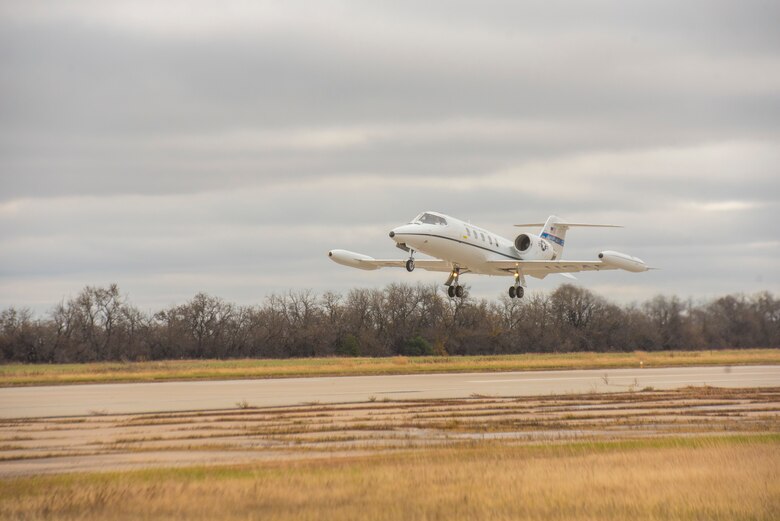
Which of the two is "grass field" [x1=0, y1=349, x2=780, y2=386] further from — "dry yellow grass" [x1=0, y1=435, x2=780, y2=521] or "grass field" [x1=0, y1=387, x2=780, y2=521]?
"dry yellow grass" [x1=0, y1=435, x2=780, y2=521]

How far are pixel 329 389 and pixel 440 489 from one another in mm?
24916

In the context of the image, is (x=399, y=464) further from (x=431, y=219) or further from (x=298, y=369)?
A: (x=298, y=369)

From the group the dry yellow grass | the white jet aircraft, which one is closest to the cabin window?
the white jet aircraft

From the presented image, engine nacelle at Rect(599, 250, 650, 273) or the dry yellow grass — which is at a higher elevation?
engine nacelle at Rect(599, 250, 650, 273)

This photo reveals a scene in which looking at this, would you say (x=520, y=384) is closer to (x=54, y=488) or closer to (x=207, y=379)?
(x=207, y=379)

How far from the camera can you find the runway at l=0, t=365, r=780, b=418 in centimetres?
3300

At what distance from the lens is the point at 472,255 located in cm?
4584

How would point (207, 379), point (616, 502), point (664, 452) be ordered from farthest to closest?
1. point (207, 379)
2. point (664, 452)
3. point (616, 502)

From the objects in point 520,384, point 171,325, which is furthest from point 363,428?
point 171,325

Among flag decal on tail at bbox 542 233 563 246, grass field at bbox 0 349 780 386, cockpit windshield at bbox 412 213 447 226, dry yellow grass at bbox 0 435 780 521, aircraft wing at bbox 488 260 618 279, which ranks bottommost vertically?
dry yellow grass at bbox 0 435 780 521

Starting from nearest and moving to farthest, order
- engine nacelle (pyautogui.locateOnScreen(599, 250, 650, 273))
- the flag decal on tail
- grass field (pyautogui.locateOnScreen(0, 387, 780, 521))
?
grass field (pyautogui.locateOnScreen(0, 387, 780, 521))
engine nacelle (pyautogui.locateOnScreen(599, 250, 650, 273))
the flag decal on tail

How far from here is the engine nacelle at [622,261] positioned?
47.1 m

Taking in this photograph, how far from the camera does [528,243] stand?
169 ft

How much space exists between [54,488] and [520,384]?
28627 mm
